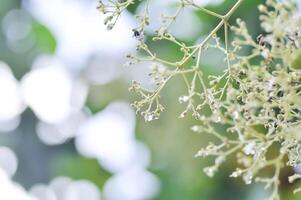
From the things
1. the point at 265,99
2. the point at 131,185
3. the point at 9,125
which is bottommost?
the point at 265,99

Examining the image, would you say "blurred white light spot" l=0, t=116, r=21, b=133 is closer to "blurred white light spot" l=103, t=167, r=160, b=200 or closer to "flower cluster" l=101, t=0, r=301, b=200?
"blurred white light spot" l=103, t=167, r=160, b=200

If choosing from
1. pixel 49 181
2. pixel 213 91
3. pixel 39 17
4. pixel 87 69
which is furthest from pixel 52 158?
pixel 213 91

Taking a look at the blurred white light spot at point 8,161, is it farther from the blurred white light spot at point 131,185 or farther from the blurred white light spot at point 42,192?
the blurred white light spot at point 131,185

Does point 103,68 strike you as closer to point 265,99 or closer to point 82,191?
point 82,191

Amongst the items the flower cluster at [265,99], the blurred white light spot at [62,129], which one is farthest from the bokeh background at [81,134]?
the flower cluster at [265,99]

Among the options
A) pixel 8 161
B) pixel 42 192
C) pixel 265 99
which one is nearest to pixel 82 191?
pixel 42 192

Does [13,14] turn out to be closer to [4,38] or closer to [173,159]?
[4,38]
